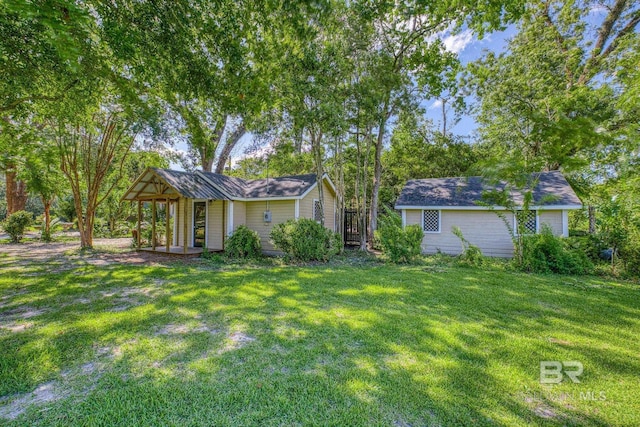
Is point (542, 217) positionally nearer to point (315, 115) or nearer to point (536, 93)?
point (536, 93)

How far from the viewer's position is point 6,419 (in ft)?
7.00

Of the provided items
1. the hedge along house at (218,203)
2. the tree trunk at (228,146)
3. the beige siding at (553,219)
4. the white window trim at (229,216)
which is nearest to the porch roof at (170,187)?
the hedge along house at (218,203)

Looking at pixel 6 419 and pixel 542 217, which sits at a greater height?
pixel 542 217

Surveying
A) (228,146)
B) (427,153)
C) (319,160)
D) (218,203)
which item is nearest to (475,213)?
(319,160)

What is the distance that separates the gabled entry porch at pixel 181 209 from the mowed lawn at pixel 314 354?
5.11 meters

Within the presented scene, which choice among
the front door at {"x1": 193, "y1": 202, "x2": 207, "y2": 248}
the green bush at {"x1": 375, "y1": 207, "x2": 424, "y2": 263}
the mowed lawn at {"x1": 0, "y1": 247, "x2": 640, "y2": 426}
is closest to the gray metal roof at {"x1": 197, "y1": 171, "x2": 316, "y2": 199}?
the front door at {"x1": 193, "y1": 202, "x2": 207, "y2": 248}

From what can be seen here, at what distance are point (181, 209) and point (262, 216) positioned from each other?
13.2 ft

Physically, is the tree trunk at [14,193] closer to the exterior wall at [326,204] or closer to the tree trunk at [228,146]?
the tree trunk at [228,146]

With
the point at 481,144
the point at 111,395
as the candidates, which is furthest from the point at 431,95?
the point at 111,395

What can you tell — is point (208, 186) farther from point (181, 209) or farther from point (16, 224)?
point (16, 224)

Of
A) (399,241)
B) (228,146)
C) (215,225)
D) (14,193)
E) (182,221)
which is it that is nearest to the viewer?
(399,241)

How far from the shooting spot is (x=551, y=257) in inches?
314

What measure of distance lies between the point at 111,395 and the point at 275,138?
1080 centimetres

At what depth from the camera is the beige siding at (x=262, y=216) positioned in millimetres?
11828
